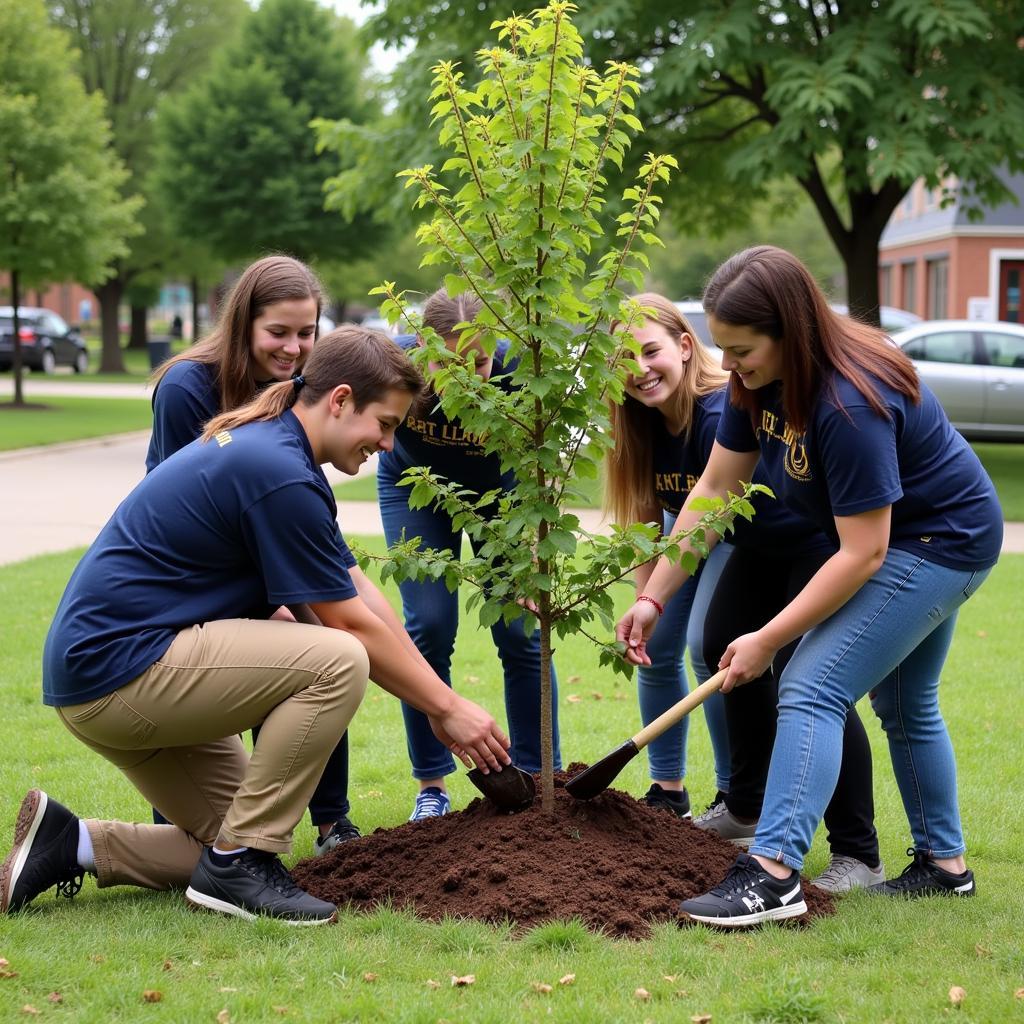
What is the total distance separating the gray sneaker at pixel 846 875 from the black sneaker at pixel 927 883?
55 mm

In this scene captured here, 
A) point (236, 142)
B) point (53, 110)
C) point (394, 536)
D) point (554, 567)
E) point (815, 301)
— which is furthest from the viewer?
point (236, 142)

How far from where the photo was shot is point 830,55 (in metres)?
14.3

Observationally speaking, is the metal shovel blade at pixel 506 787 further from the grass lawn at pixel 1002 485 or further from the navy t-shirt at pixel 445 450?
the grass lawn at pixel 1002 485

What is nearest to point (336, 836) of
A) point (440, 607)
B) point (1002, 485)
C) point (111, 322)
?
point (440, 607)

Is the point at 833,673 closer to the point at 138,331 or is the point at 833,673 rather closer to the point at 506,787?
the point at 506,787

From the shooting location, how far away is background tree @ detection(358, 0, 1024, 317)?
13398 mm

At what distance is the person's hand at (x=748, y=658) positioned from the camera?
12.4 feet

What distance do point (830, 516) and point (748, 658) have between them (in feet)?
1.51

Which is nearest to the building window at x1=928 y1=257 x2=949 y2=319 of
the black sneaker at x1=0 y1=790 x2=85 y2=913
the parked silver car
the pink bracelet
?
the parked silver car

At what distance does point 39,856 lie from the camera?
12.9 ft

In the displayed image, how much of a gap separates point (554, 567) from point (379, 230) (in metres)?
→ 28.8

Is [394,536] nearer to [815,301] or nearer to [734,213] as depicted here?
[815,301]

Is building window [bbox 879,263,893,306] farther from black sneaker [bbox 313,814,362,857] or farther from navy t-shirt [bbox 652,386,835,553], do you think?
black sneaker [bbox 313,814,362,857]

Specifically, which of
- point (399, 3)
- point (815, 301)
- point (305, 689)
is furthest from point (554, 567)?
point (399, 3)
